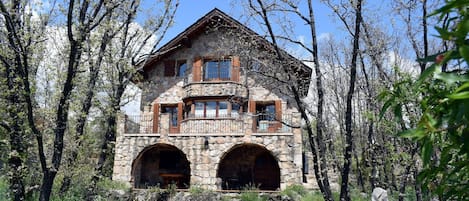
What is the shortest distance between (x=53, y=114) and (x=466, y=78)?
9.41 metres

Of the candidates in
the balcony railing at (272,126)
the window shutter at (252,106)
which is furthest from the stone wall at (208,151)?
the window shutter at (252,106)

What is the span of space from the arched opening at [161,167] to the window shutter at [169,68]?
11.9 feet

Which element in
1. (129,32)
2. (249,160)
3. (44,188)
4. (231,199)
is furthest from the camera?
(249,160)

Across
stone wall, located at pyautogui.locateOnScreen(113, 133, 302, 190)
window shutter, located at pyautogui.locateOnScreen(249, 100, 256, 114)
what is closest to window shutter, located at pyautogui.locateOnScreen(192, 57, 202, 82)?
window shutter, located at pyautogui.locateOnScreen(249, 100, 256, 114)

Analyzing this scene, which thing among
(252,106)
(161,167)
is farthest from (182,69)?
(161,167)

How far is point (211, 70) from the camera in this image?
20.7 metres

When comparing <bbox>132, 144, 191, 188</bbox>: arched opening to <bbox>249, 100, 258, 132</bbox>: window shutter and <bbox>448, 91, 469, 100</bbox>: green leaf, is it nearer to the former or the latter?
<bbox>249, 100, 258, 132</bbox>: window shutter

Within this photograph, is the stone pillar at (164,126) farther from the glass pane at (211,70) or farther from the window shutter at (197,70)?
the glass pane at (211,70)

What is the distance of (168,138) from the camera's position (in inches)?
744

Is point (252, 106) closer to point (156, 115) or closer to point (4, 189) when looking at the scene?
point (156, 115)

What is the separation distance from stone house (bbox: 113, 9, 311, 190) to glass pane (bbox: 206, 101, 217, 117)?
46mm

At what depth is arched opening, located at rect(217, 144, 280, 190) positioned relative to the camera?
64.2ft

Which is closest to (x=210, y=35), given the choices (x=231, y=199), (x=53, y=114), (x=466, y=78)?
(x=231, y=199)

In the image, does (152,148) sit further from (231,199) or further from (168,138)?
(231,199)
